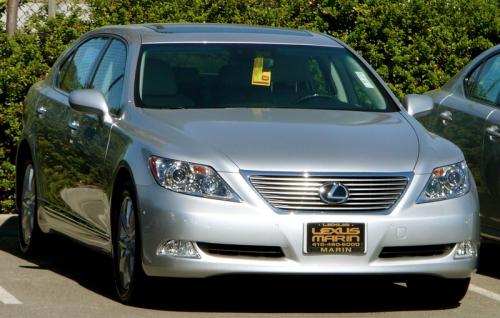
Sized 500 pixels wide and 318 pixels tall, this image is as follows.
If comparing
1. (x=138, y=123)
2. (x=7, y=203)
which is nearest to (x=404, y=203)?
(x=138, y=123)

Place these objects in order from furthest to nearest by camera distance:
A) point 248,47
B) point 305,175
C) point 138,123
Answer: point 248,47 < point 138,123 < point 305,175

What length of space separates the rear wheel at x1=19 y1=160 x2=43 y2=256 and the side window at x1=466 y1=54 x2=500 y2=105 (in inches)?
121

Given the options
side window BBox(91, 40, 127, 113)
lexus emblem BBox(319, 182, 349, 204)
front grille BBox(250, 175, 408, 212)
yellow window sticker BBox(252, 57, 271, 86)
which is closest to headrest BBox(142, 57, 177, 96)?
side window BBox(91, 40, 127, 113)

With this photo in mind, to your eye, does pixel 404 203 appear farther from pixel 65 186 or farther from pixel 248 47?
pixel 65 186

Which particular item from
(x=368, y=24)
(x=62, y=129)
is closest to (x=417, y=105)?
(x=62, y=129)

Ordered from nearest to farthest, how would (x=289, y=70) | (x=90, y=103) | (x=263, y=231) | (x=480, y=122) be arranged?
(x=263, y=231) → (x=90, y=103) → (x=289, y=70) → (x=480, y=122)

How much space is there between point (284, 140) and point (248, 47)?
1.49m

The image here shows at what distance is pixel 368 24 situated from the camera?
15.4 metres

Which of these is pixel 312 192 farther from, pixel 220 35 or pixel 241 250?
pixel 220 35

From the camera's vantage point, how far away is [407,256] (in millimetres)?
8383

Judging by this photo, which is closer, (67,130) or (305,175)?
(305,175)

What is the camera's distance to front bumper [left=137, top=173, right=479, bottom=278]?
8.07 m

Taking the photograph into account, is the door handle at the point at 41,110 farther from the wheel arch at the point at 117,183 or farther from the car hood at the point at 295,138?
the wheel arch at the point at 117,183

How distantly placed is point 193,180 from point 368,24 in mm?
7430
